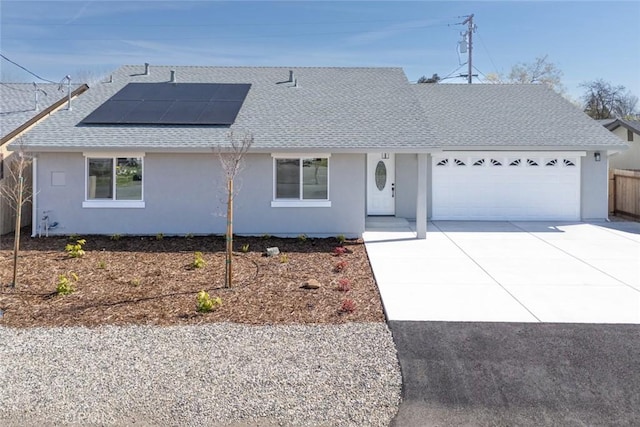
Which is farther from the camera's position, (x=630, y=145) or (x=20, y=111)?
(x=630, y=145)

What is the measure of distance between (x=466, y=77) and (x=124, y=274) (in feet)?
85.0

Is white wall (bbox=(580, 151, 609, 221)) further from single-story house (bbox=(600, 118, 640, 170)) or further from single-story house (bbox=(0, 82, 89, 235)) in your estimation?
single-story house (bbox=(0, 82, 89, 235))

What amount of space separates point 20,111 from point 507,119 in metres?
16.4

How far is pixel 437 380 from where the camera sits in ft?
13.8

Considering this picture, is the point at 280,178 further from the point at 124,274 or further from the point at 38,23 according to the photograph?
the point at 38,23

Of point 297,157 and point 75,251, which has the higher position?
point 297,157

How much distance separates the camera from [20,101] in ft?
50.4

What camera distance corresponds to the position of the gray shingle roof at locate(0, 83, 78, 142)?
13430 millimetres

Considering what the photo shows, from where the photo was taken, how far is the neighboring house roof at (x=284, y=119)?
11.2 metres

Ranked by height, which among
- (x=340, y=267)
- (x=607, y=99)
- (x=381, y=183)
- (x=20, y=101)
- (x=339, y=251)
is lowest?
(x=340, y=267)

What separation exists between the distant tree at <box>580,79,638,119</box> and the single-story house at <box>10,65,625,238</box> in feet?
95.7

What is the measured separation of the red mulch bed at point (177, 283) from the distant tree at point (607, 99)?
3945cm

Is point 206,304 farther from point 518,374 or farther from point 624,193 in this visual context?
point 624,193

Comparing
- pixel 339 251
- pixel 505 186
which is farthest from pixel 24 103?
pixel 505 186
